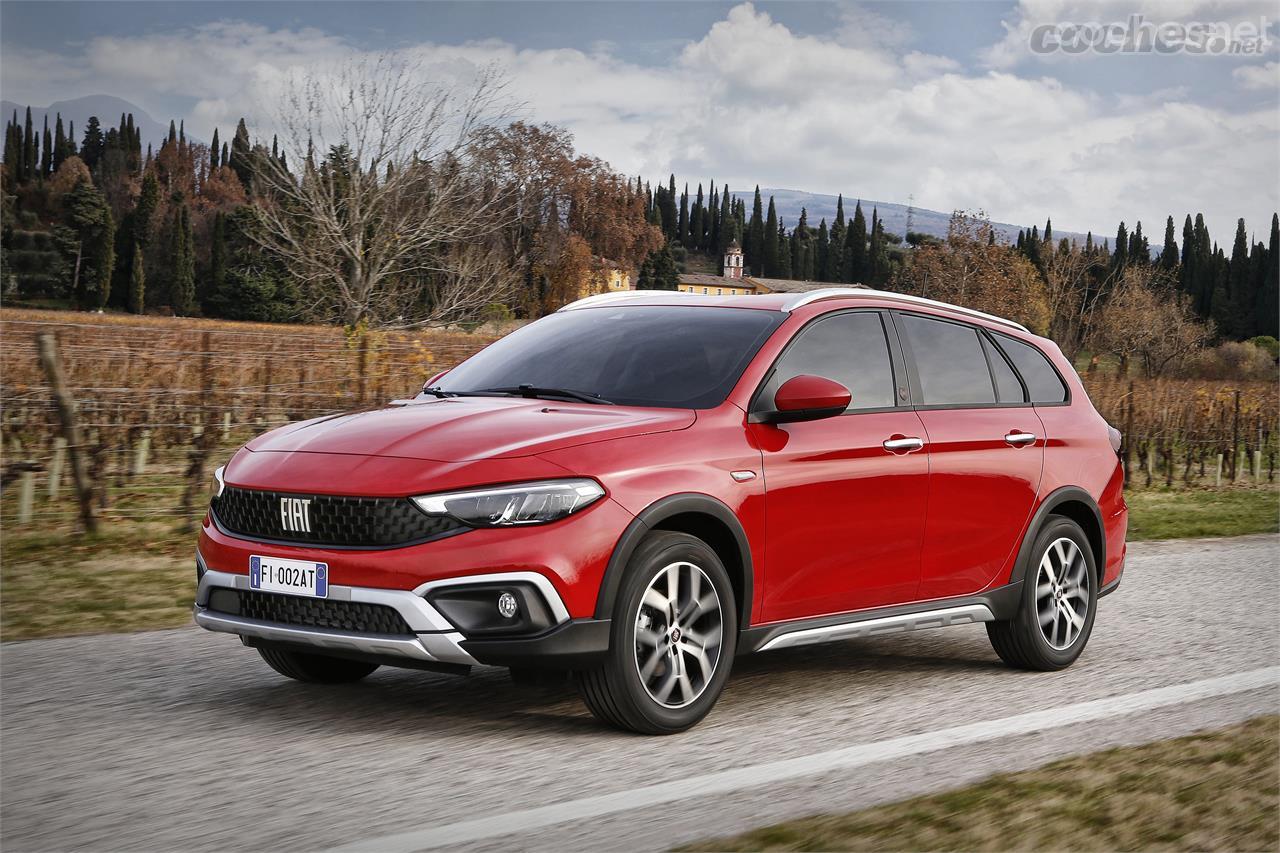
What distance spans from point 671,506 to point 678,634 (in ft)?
1.68

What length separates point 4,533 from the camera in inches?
454

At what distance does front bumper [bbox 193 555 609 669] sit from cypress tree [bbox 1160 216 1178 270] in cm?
12948

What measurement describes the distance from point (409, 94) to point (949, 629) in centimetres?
2051

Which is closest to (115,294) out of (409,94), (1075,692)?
(409,94)

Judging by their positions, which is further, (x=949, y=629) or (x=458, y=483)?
(x=949, y=629)

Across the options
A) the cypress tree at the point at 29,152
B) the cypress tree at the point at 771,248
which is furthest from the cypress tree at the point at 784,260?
the cypress tree at the point at 29,152

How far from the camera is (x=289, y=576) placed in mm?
5398

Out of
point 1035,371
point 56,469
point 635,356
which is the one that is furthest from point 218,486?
point 56,469

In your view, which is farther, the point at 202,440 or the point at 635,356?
the point at 202,440

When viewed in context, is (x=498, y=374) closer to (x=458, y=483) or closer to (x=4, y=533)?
(x=458, y=483)

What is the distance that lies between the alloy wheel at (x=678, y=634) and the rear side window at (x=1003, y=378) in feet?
8.55

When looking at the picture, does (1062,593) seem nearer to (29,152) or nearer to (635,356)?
(635,356)

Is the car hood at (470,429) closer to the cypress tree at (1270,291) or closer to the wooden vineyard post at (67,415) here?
the wooden vineyard post at (67,415)

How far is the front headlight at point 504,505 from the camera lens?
5199 mm
